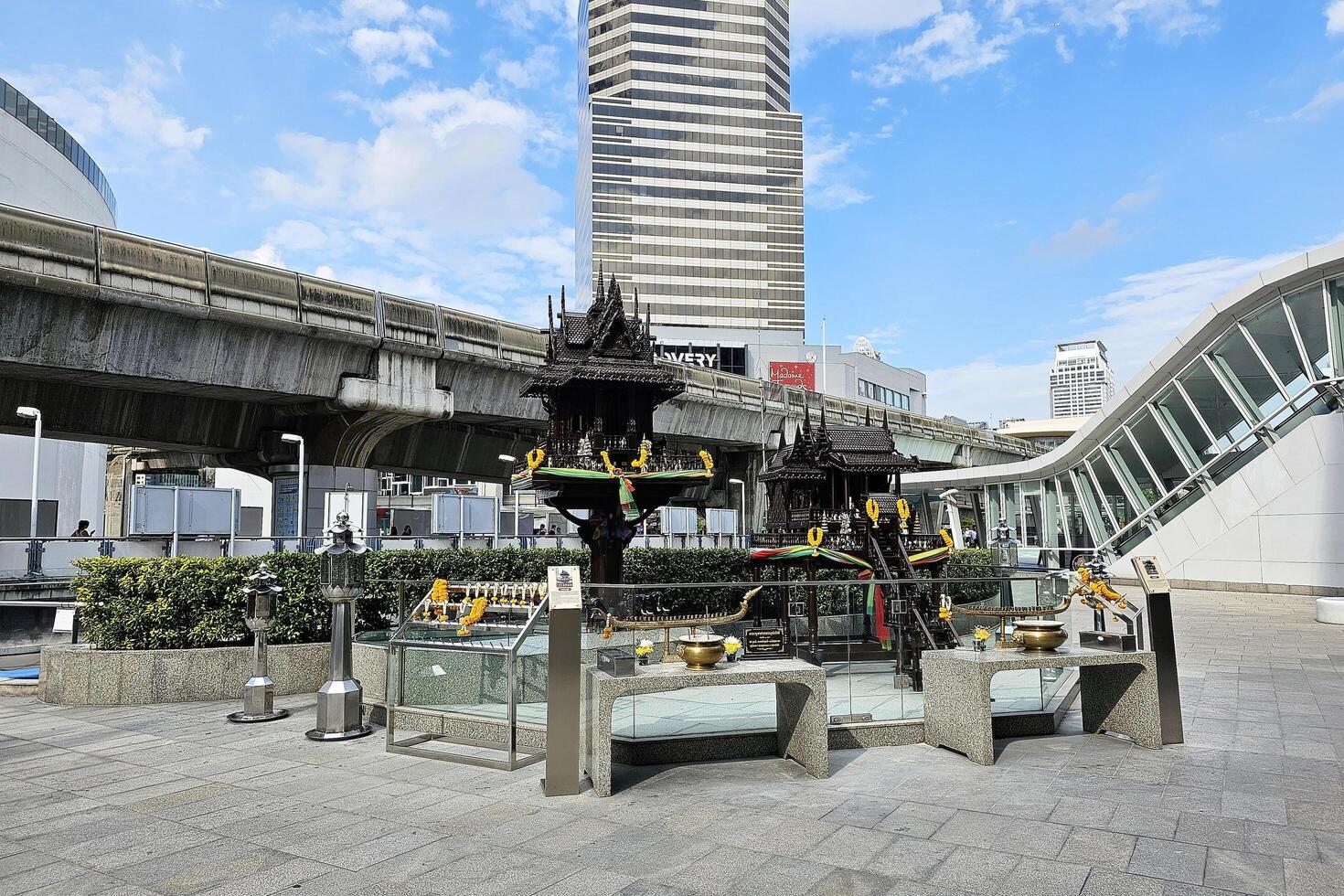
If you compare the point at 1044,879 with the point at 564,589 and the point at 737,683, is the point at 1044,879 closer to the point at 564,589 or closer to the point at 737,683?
the point at 737,683

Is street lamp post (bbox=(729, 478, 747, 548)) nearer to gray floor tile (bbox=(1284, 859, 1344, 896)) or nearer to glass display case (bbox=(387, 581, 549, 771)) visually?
glass display case (bbox=(387, 581, 549, 771))

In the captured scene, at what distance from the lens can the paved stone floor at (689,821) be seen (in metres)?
6.44

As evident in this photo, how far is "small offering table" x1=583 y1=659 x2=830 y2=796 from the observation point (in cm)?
871

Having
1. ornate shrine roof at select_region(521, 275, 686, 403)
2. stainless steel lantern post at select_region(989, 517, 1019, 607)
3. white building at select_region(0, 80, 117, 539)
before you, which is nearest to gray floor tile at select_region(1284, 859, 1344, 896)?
stainless steel lantern post at select_region(989, 517, 1019, 607)

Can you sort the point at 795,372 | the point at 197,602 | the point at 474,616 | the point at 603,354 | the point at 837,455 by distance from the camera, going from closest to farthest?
the point at 474,616, the point at 197,602, the point at 603,354, the point at 837,455, the point at 795,372

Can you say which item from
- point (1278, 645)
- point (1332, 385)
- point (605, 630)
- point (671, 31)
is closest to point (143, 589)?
point (605, 630)

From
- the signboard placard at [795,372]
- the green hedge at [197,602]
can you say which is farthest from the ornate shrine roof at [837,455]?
the signboard placard at [795,372]

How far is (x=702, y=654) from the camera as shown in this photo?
30.8 feet

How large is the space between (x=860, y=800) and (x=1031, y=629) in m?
3.37

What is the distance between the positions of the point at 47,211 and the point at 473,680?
195 feet

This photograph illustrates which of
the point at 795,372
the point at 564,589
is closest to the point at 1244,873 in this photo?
the point at 564,589

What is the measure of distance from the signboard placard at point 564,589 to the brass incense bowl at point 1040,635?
5273 mm

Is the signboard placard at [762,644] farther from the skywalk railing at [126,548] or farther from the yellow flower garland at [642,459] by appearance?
the skywalk railing at [126,548]

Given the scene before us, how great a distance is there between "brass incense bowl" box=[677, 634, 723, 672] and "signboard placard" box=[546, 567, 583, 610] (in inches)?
51.5
